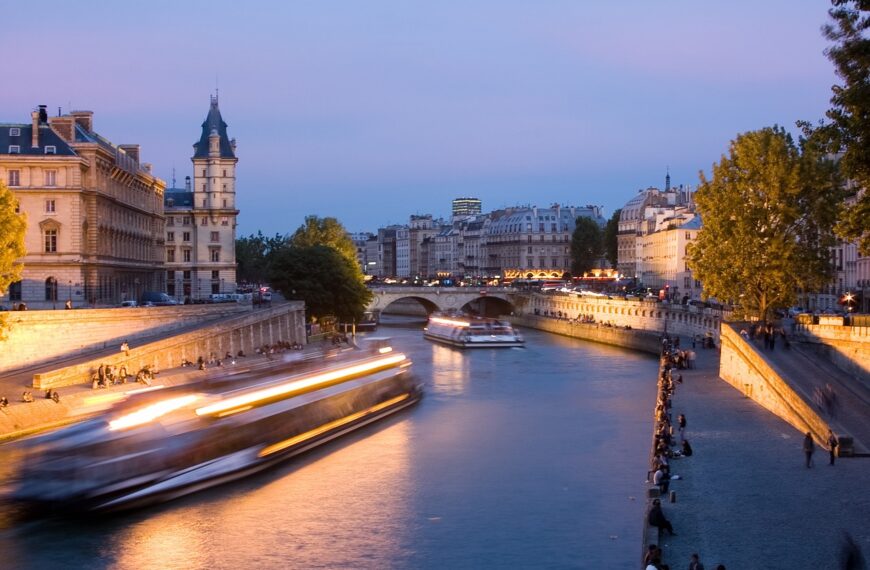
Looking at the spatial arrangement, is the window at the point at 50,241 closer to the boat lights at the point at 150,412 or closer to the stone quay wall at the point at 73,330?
the stone quay wall at the point at 73,330

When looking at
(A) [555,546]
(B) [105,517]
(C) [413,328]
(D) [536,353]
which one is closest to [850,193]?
(A) [555,546]

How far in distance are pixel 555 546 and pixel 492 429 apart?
14.6 m

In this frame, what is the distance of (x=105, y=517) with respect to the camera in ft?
85.0

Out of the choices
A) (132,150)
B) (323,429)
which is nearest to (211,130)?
(132,150)

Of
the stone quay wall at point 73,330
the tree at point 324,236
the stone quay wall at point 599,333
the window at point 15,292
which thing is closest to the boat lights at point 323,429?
the stone quay wall at point 73,330

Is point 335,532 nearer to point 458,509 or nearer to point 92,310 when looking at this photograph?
point 458,509

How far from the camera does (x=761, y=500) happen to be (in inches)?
961

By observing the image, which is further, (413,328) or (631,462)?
(413,328)

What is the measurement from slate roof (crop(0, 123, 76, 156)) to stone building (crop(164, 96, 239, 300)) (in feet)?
93.6

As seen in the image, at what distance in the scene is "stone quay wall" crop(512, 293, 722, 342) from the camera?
67.8m

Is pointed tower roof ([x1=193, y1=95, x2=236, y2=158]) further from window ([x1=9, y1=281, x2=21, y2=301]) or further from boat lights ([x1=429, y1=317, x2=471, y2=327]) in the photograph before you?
window ([x1=9, y1=281, x2=21, y2=301])

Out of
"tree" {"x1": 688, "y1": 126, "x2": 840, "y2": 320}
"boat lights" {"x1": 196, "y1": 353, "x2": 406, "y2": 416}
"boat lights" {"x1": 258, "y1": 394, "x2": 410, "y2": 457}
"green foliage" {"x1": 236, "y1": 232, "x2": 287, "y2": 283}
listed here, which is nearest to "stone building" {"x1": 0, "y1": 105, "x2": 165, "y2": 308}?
"boat lights" {"x1": 196, "y1": 353, "x2": 406, "y2": 416}

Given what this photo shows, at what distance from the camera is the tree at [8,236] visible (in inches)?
1492

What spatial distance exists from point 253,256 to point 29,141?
86.3 m
